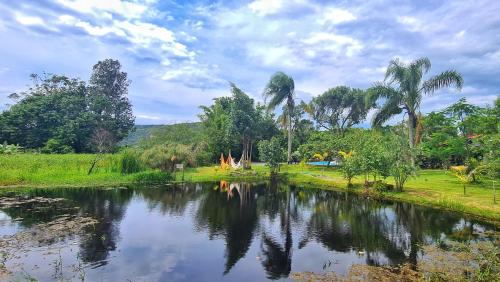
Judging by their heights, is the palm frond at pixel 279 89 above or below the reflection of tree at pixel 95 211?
above

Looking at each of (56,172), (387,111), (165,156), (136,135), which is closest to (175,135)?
(165,156)

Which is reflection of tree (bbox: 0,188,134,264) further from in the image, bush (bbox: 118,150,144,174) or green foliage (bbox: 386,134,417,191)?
green foliage (bbox: 386,134,417,191)

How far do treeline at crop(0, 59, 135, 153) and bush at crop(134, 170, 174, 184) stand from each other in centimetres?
1949

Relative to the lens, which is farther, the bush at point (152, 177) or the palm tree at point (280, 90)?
the palm tree at point (280, 90)

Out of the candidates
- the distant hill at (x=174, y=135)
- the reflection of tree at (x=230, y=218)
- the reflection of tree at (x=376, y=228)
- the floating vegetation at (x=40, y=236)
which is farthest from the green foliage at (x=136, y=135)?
the reflection of tree at (x=376, y=228)

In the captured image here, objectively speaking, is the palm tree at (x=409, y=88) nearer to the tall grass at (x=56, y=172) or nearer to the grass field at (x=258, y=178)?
the grass field at (x=258, y=178)

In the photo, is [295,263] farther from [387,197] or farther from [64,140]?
[64,140]

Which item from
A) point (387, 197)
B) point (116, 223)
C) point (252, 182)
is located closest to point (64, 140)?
point (252, 182)

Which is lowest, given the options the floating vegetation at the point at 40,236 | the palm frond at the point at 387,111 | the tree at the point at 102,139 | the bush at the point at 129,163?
the floating vegetation at the point at 40,236

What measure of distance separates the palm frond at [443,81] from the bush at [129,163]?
109ft

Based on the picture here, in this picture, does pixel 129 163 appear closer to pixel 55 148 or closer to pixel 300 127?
pixel 55 148

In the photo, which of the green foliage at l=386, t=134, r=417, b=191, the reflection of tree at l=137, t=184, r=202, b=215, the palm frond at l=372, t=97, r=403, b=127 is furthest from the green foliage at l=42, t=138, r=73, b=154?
the green foliage at l=386, t=134, r=417, b=191

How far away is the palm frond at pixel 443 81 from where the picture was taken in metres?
37.6

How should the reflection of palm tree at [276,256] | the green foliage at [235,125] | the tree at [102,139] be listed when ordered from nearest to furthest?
the reflection of palm tree at [276,256] < the green foliage at [235,125] < the tree at [102,139]
